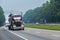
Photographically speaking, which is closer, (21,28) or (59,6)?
(21,28)

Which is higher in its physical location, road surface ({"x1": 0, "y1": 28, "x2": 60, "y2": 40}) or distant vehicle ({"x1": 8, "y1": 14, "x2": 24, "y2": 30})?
distant vehicle ({"x1": 8, "y1": 14, "x2": 24, "y2": 30})

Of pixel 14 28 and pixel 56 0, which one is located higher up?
pixel 56 0

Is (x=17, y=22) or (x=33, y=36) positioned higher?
(x=17, y=22)

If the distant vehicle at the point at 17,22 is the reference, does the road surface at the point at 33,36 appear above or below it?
below

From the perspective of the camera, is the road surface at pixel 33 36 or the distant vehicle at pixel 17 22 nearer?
the road surface at pixel 33 36

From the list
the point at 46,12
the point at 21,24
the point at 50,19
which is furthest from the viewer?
the point at 46,12

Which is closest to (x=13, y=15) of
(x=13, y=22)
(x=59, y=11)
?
(x=13, y=22)

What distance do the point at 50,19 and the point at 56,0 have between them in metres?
20.7

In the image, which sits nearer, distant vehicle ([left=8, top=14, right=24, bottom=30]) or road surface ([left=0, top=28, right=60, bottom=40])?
road surface ([left=0, top=28, right=60, bottom=40])

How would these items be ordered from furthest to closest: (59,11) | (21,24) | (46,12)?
(46,12), (59,11), (21,24)

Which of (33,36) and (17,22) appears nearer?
(33,36)

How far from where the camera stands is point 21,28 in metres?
59.8

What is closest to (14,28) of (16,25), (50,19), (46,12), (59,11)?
(16,25)

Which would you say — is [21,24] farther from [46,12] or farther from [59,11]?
[46,12]
